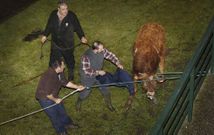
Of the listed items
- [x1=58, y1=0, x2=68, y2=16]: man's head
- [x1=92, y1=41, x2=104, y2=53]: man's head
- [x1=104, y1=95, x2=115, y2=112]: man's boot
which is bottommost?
[x1=104, y1=95, x2=115, y2=112]: man's boot

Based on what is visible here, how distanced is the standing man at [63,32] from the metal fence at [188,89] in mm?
3783

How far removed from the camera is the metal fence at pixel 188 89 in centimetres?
673

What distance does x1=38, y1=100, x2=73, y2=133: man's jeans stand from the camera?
31.0 ft

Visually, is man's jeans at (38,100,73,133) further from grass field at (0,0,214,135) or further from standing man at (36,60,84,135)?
grass field at (0,0,214,135)

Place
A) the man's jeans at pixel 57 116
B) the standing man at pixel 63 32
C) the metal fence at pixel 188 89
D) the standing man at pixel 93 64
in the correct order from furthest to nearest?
the standing man at pixel 63 32
the standing man at pixel 93 64
the man's jeans at pixel 57 116
the metal fence at pixel 188 89

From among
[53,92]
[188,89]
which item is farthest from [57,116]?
[188,89]

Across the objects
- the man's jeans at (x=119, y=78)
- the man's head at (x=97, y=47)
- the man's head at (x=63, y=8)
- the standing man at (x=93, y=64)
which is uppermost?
the man's head at (x=63, y=8)

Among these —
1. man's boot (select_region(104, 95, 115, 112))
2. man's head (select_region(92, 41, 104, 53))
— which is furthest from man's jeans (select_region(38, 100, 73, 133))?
man's head (select_region(92, 41, 104, 53))

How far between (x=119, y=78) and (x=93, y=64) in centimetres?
82

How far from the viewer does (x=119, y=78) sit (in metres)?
10.7

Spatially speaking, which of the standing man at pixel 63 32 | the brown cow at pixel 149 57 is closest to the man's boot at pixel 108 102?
the brown cow at pixel 149 57

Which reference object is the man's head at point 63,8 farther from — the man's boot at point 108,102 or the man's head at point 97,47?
the man's boot at point 108,102

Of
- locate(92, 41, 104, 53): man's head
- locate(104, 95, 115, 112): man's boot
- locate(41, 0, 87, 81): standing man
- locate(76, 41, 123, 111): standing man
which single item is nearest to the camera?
locate(92, 41, 104, 53): man's head

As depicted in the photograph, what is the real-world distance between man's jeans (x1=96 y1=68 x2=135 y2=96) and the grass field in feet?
1.71
